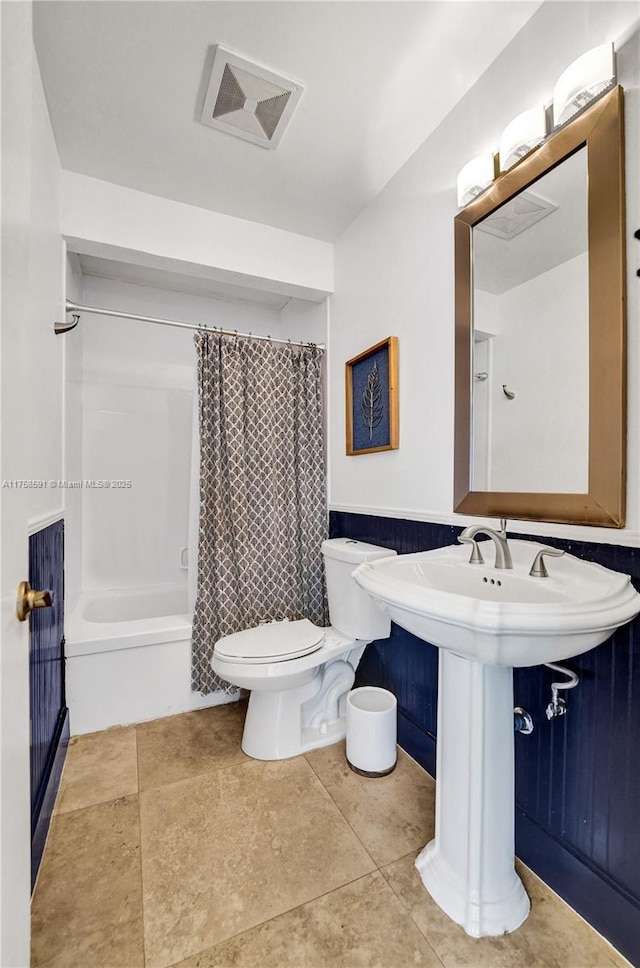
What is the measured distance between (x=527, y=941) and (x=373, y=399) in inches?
69.3

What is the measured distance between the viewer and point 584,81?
102 centimetres

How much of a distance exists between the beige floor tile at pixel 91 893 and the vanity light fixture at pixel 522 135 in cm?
228

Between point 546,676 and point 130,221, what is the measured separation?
2370 mm

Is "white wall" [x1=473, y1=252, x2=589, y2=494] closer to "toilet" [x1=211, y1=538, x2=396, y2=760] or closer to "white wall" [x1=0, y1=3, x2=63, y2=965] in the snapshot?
"toilet" [x1=211, y1=538, x2=396, y2=760]

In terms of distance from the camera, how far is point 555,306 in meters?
1.14

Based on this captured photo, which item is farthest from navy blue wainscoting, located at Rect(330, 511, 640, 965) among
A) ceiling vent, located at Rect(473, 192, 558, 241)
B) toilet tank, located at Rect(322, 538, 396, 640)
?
ceiling vent, located at Rect(473, 192, 558, 241)

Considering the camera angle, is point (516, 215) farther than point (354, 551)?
No

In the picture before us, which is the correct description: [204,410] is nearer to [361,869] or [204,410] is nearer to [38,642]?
[38,642]

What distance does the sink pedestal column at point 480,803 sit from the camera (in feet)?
3.38

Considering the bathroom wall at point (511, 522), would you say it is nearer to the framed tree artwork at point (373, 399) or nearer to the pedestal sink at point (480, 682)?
the framed tree artwork at point (373, 399)

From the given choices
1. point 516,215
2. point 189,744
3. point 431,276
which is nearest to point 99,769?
point 189,744

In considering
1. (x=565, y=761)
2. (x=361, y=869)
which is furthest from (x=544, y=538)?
(x=361, y=869)

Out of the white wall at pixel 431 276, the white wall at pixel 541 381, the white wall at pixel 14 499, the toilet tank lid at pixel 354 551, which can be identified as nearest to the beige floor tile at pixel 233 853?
the white wall at pixel 14 499

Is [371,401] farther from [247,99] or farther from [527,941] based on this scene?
[527,941]
